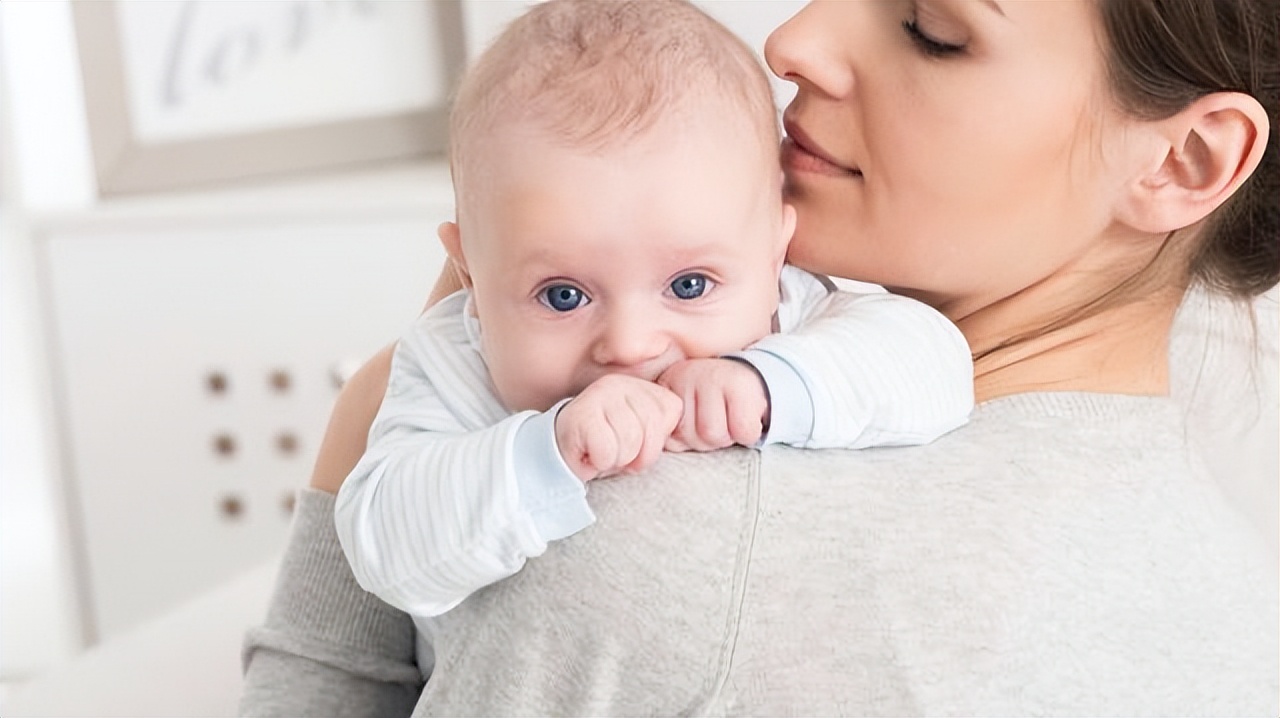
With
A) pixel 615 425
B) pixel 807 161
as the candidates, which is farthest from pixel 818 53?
pixel 615 425

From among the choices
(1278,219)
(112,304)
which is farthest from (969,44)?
(112,304)

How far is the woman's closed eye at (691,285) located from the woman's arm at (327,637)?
302 mm

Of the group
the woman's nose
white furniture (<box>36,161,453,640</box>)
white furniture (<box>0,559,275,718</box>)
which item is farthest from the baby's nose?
white furniture (<box>36,161,453,640</box>)

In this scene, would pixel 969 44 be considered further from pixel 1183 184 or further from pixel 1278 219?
pixel 1278 219

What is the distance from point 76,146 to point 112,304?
244 mm

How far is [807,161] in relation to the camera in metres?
0.99

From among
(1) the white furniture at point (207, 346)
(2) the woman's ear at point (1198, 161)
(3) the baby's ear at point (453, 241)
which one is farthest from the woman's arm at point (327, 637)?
(1) the white furniture at point (207, 346)

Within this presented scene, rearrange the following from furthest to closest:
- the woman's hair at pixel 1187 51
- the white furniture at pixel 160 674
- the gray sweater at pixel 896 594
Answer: the white furniture at pixel 160 674 < the woman's hair at pixel 1187 51 < the gray sweater at pixel 896 594

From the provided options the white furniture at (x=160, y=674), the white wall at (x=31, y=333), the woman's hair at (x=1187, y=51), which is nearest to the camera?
the woman's hair at (x=1187, y=51)

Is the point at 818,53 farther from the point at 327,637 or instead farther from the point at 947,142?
the point at 327,637

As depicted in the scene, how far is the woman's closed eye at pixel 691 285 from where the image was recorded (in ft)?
2.74

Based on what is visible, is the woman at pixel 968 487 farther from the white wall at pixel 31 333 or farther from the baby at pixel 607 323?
the white wall at pixel 31 333

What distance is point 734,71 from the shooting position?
0.85 metres

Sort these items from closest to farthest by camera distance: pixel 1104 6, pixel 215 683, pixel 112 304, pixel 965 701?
pixel 965 701 → pixel 1104 6 → pixel 215 683 → pixel 112 304
